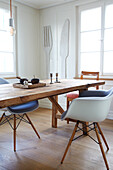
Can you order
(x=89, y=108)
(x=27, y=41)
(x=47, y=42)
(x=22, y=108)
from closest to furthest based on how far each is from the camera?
(x=89, y=108) < (x=22, y=108) < (x=27, y=41) < (x=47, y=42)

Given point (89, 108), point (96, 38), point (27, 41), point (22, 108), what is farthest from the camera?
point (27, 41)

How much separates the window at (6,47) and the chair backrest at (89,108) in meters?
2.42

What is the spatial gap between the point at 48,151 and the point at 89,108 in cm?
91

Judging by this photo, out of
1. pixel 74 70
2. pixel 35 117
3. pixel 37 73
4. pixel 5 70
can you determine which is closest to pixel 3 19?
pixel 5 70

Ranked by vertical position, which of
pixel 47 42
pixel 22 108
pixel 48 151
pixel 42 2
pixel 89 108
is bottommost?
pixel 48 151

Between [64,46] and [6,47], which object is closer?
[6,47]

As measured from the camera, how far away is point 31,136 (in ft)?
8.65

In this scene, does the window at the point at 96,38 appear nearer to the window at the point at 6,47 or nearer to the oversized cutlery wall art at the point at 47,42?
the oversized cutlery wall art at the point at 47,42

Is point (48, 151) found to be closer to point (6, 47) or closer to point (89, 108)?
point (89, 108)

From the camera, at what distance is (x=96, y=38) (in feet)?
12.1

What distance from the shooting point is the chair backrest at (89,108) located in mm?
1613

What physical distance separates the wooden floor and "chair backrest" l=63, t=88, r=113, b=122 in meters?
0.56

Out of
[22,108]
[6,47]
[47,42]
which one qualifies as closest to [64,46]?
[47,42]

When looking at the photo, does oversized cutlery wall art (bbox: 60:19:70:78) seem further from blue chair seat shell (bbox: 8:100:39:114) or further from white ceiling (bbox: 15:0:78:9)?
blue chair seat shell (bbox: 8:100:39:114)
